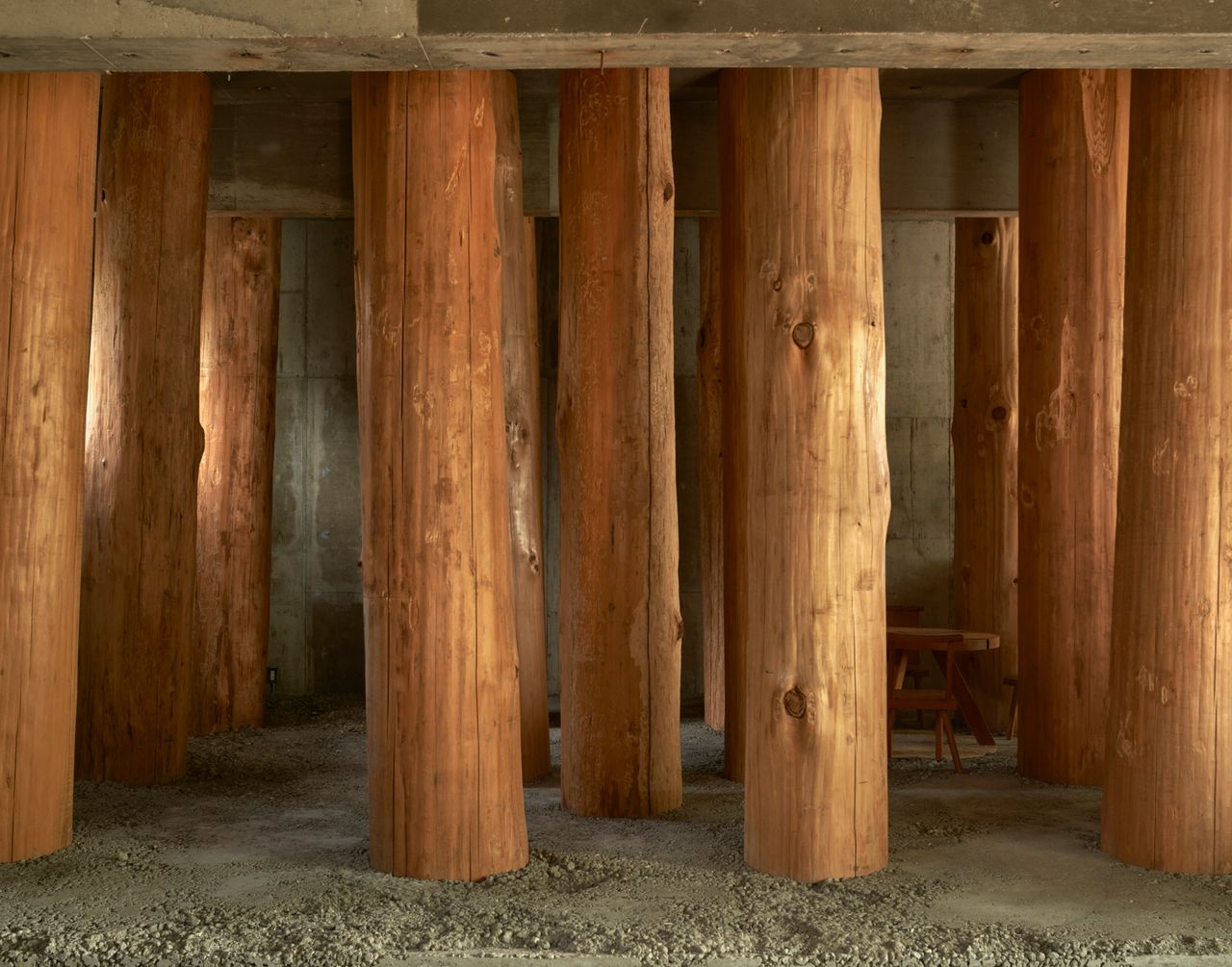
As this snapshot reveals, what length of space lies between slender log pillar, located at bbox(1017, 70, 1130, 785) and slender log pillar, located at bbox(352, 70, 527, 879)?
3089 mm

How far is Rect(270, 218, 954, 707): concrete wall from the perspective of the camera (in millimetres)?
10578

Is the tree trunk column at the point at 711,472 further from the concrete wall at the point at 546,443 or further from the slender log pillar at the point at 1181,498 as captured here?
the slender log pillar at the point at 1181,498

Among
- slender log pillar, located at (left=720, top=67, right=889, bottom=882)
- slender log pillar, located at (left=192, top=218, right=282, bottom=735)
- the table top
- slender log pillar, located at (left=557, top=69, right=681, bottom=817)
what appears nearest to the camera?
slender log pillar, located at (left=720, top=67, right=889, bottom=882)

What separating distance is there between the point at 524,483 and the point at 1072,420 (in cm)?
282

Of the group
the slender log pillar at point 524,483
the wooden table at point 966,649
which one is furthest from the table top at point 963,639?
the slender log pillar at point 524,483

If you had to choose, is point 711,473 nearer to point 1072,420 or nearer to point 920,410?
point 920,410

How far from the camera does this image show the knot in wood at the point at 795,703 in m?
4.52

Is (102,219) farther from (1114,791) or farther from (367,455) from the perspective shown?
(1114,791)

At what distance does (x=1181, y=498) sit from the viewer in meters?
4.70

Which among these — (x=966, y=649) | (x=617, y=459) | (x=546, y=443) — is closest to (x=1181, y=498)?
(x=617, y=459)

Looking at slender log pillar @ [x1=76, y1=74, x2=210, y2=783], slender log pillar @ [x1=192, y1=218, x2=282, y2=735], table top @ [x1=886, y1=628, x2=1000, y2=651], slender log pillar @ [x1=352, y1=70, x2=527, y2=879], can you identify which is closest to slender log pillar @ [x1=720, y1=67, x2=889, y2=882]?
slender log pillar @ [x1=352, y1=70, x2=527, y2=879]

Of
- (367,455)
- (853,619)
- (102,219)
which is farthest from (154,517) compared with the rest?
(853,619)

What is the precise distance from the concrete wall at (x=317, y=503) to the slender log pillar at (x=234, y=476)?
74.2 inches

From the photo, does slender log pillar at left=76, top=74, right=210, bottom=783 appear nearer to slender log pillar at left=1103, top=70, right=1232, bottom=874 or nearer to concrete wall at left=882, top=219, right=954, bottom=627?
slender log pillar at left=1103, top=70, right=1232, bottom=874
